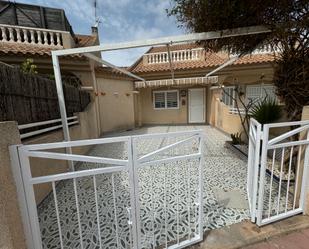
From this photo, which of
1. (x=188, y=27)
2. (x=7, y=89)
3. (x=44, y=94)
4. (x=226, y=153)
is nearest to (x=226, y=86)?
(x=226, y=153)

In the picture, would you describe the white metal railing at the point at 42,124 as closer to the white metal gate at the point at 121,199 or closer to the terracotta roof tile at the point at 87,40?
the white metal gate at the point at 121,199

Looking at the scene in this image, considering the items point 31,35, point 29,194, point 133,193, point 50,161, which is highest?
point 31,35

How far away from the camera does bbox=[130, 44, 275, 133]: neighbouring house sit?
1232 centimetres

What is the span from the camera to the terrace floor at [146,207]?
345cm

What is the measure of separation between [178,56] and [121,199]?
47.9 ft

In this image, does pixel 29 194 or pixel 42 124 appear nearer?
pixel 29 194

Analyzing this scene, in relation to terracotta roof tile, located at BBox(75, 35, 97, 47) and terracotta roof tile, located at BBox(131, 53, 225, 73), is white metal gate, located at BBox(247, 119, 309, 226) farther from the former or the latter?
terracotta roof tile, located at BBox(75, 35, 97, 47)

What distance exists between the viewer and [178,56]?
16.3 meters

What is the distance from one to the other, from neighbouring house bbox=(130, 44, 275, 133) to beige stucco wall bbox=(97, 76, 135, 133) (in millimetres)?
1227

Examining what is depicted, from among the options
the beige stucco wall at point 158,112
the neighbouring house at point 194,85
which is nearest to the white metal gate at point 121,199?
the neighbouring house at point 194,85

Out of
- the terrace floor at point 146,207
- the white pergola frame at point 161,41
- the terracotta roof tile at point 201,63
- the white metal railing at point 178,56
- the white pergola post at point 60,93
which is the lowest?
the terrace floor at point 146,207

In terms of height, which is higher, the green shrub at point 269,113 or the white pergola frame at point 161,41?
the white pergola frame at point 161,41

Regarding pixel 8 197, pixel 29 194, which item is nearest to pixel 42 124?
pixel 29 194

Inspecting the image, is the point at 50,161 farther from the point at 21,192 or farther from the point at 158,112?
the point at 158,112
